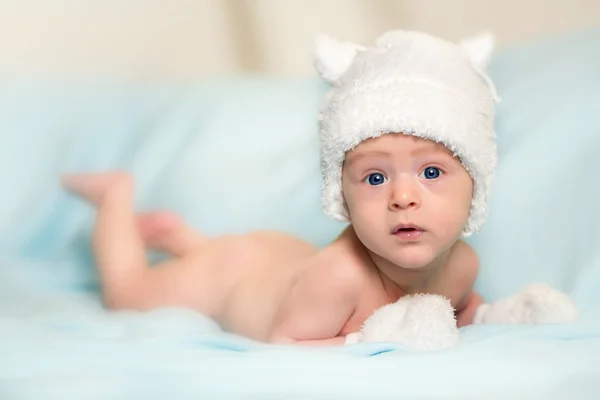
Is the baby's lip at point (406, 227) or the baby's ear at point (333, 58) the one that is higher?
the baby's ear at point (333, 58)

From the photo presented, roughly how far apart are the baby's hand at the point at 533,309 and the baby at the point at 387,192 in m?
0.07

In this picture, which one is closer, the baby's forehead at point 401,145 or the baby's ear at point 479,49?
the baby's forehead at point 401,145

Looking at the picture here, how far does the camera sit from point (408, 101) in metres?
0.90

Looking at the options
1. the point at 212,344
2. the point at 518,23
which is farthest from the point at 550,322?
the point at 518,23

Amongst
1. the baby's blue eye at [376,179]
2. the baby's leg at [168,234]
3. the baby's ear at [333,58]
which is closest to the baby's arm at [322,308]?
the baby's blue eye at [376,179]

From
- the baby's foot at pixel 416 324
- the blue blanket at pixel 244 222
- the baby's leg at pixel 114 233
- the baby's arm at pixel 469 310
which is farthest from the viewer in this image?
the baby's leg at pixel 114 233

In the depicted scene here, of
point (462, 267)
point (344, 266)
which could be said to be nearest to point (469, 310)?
point (462, 267)

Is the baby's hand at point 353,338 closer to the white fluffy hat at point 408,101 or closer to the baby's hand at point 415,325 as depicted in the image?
the baby's hand at point 415,325

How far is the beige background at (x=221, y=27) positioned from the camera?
1488mm

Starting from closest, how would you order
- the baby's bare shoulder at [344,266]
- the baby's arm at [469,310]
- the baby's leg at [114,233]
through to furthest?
the baby's bare shoulder at [344,266], the baby's arm at [469,310], the baby's leg at [114,233]

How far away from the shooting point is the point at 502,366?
2.40 ft

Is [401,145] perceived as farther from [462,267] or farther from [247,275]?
[247,275]

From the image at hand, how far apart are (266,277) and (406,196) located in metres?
0.31

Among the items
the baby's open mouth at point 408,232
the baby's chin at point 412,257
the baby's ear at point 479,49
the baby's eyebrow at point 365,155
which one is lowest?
the baby's chin at point 412,257
